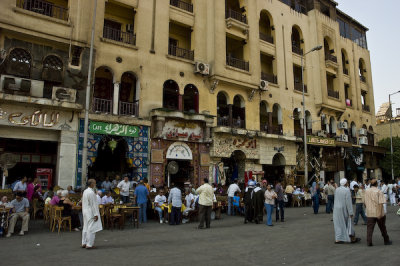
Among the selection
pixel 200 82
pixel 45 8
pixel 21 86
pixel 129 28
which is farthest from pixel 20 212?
pixel 200 82

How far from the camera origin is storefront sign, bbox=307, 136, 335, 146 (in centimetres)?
2602

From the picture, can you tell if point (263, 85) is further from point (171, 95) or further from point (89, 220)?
point (89, 220)

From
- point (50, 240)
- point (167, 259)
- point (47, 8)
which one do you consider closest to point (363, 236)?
point (167, 259)

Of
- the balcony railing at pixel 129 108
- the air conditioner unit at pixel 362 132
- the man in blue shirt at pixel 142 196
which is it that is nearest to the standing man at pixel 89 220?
the man in blue shirt at pixel 142 196

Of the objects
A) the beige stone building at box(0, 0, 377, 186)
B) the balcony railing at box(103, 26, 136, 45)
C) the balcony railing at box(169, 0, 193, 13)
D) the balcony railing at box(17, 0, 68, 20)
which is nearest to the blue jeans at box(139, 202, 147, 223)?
the beige stone building at box(0, 0, 377, 186)

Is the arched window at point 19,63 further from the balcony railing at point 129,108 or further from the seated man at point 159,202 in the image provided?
the seated man at point 159,202

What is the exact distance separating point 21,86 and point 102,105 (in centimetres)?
428

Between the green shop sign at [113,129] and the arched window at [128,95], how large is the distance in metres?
1.15

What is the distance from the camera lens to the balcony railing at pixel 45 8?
52.5 feet

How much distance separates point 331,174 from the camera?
30.2 meters

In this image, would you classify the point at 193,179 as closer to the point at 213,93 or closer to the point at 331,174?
the point at 213,93

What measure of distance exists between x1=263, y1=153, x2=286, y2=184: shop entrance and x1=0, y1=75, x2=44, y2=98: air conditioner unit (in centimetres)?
1716

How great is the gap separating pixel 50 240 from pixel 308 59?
2603 centimetres

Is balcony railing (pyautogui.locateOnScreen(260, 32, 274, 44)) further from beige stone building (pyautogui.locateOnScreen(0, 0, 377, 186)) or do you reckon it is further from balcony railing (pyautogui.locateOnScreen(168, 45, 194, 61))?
balcony railing (pyautogui.locateOnScreen(168, 45, 194, 61))
